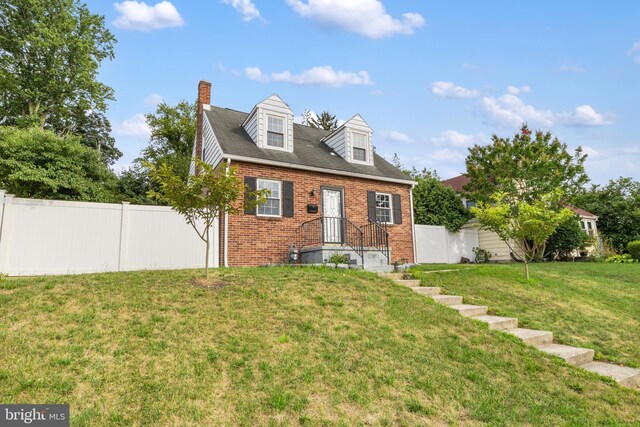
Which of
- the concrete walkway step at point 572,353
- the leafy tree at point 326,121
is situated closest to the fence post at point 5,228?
the concrete walkway step at point 572,353

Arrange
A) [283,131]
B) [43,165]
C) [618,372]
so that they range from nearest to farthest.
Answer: [618,372] < [43,165] < [283,131]

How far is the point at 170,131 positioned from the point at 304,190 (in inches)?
764

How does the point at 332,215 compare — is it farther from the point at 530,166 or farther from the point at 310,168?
the point at 530,166

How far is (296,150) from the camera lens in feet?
42.7

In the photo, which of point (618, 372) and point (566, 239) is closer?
point (618, 372)

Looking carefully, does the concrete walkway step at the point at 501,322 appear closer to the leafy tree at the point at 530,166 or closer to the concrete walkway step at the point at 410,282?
the concrete walkway step at the point at 410,282

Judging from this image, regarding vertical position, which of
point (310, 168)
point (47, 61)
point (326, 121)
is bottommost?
point (310, 168)

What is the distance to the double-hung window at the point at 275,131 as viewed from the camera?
493 inches

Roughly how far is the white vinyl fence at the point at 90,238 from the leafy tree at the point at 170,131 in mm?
18312

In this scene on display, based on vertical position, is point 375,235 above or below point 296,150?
below

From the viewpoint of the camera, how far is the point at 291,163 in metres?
11.6

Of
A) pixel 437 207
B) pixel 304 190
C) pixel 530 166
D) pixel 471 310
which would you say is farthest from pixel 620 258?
pixel 304 190

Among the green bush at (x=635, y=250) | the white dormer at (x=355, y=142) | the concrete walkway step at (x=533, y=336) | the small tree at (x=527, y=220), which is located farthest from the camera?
the green bush at (x=635, y=250)

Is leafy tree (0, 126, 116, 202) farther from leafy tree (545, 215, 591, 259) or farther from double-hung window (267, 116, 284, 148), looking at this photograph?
leafy tree (545, 215, 591, 259)
